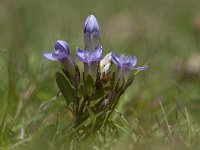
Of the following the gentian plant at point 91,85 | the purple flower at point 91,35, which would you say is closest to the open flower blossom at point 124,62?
the gentian plant at point 91,85

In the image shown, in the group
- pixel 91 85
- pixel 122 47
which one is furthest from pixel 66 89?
pixel 122 47

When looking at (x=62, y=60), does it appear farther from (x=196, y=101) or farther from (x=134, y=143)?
(x=196, y=101)

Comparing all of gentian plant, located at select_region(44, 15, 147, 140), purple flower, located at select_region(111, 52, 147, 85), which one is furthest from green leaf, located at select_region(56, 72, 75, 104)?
purple flower, located at select_region(111, 52, 147, 85)

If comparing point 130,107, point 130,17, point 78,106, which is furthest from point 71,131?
point 130,17

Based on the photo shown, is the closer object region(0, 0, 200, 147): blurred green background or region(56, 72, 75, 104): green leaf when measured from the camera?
region(56, 72, 75, 104): green leaf

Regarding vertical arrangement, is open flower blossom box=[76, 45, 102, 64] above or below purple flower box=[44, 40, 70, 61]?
below

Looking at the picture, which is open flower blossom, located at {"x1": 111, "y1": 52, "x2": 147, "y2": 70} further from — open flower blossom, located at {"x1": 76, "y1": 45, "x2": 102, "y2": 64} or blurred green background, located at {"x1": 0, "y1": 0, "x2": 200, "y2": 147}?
blurred green background, located at {"x1": 0, "y1": 0, "x2": 200, "y2": 147}

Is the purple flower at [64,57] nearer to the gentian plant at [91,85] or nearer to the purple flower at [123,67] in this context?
the gentian plant at [91,85]
